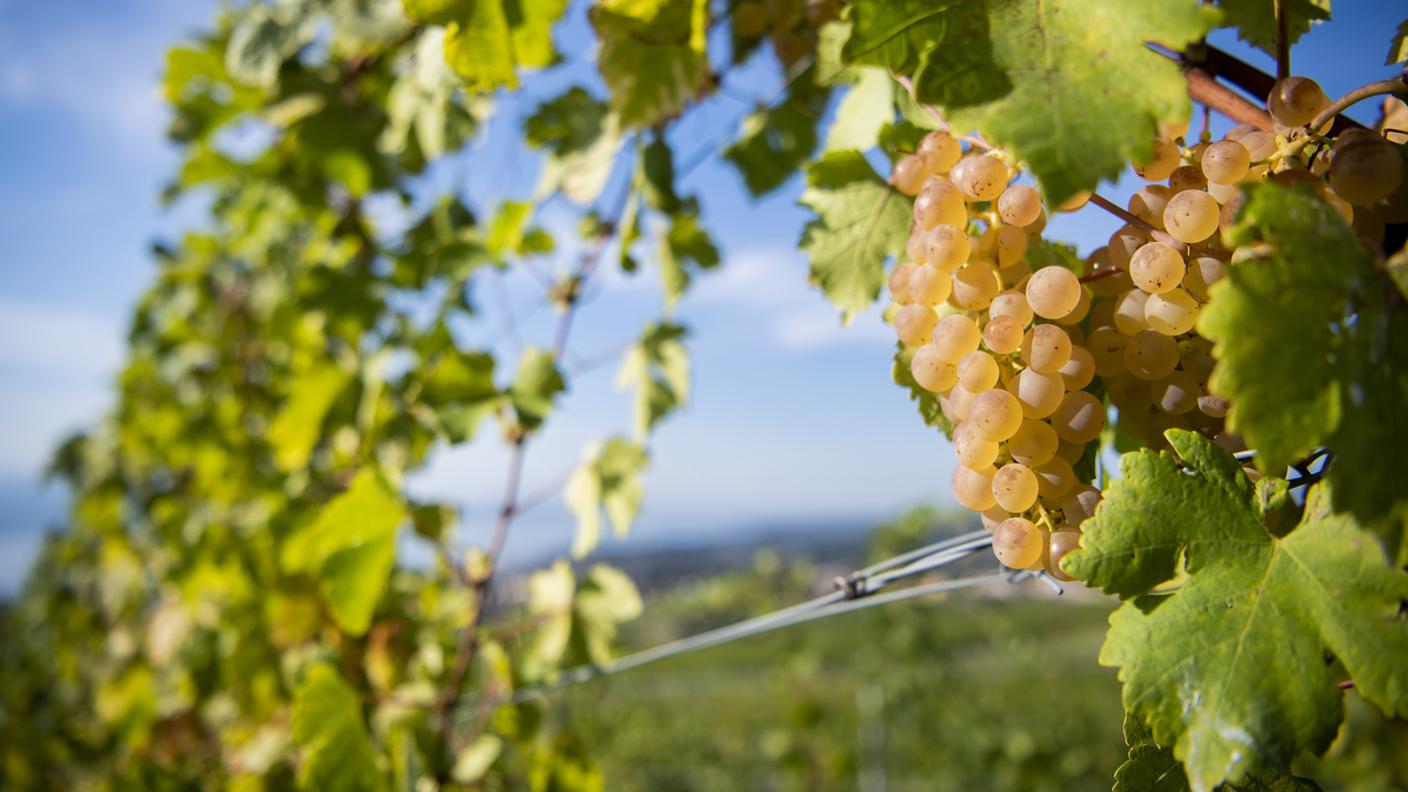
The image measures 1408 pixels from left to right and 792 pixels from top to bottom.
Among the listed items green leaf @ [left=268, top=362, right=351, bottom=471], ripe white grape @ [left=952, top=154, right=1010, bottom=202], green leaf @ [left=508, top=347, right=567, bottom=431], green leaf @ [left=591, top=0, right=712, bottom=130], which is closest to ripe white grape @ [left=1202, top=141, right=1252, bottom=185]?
ripe white grape @ [left=952, top=154, right=1010, bottom=202]

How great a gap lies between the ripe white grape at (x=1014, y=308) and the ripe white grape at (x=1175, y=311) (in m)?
0.06

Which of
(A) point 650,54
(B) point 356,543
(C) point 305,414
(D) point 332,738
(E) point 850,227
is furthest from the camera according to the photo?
(C) point 305,414

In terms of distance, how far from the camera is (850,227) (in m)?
0.66

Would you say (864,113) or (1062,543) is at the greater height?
(864,113)

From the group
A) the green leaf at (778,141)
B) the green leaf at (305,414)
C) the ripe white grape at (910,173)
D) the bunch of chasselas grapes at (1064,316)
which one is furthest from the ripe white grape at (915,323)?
the green leaf at (305,414)

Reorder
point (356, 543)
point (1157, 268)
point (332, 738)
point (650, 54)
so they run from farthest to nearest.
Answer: point (356, 543) → point (332, 738) → point (650, 54) → point (1157, 268)

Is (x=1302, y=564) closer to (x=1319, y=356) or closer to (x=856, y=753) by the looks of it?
(x=1319, y=356)

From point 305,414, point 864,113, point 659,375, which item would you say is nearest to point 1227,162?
point 864,113

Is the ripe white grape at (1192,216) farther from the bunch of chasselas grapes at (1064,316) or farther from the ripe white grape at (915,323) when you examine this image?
the ripe white grape at (915,323)

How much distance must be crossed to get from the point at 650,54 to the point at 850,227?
34 cm

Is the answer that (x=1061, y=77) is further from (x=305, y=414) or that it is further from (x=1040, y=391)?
(x=305, y=414)

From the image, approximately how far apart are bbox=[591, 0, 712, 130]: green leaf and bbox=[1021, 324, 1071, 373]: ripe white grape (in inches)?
19.3

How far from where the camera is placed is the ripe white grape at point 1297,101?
1.42 ft

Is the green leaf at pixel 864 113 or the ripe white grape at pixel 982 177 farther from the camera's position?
the green leaf at pixel 864 113
